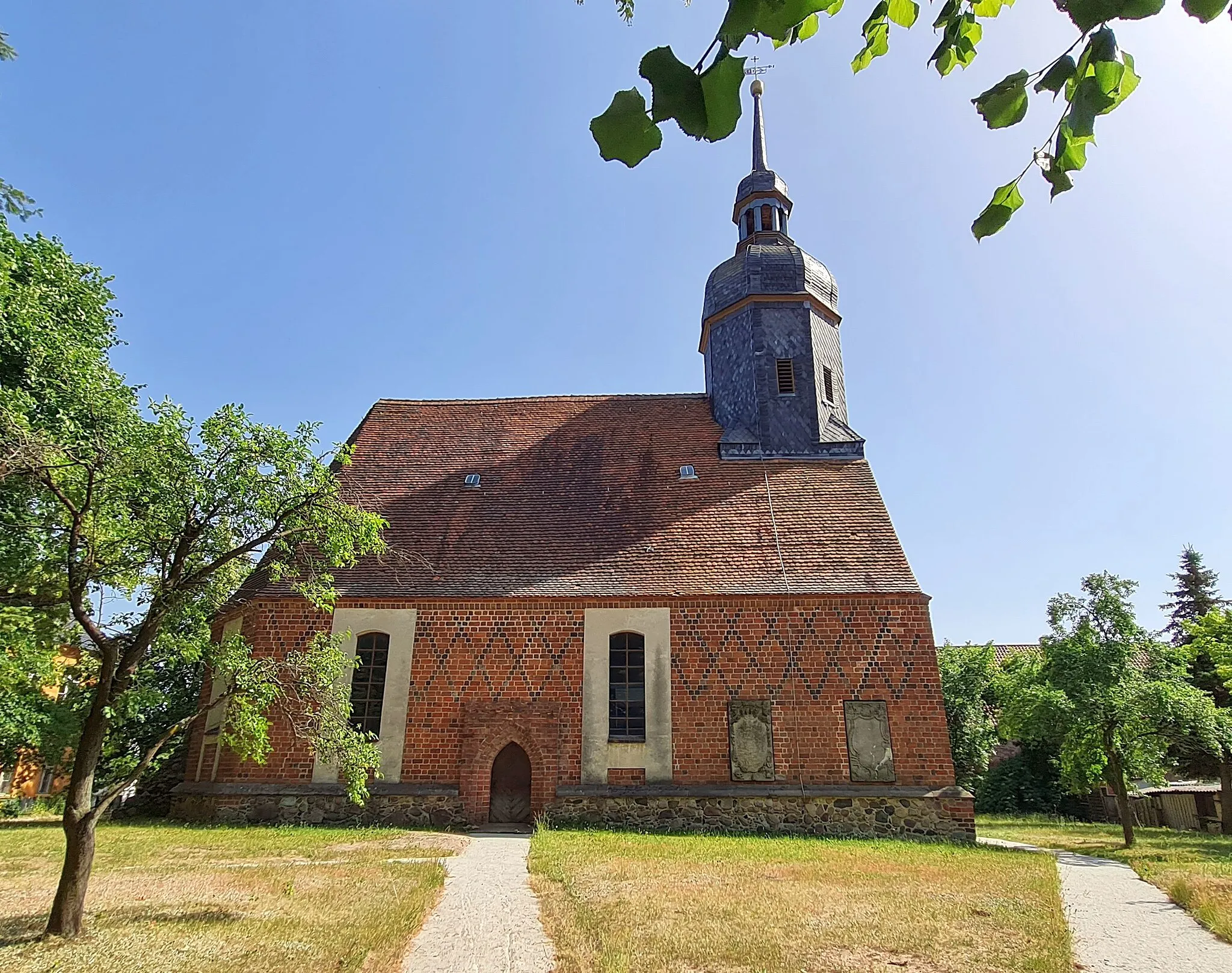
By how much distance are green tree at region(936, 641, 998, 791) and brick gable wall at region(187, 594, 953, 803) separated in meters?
11.4

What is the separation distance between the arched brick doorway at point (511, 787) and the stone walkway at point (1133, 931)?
9304 millimetres

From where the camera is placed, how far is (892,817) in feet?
46.7

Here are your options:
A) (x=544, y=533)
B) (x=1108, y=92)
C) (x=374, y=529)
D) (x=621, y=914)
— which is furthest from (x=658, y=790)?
(x=1108, y=92)

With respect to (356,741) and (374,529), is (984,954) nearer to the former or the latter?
(356,741)

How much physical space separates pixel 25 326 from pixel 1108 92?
606 inches

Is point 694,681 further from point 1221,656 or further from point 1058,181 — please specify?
point 1058,181

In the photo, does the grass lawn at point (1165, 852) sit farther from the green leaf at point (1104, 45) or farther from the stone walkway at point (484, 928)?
the green leaf at point (1104, 45)

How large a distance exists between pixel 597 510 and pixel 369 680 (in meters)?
6.11

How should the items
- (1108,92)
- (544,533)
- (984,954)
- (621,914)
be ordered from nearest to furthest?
(1108,92) → (984,954) → (621,914) → (544,533)

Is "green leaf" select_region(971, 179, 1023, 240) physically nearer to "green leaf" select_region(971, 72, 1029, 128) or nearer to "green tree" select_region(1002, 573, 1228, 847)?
"green leaf" select_region(971, 72, 1029, 128)

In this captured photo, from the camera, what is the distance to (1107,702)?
15.1 meters

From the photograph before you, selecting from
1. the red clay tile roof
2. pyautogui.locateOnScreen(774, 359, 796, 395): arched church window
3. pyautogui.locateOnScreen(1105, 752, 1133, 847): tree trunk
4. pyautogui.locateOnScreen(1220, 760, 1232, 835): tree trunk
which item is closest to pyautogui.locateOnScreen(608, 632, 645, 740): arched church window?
the red clay tile roof

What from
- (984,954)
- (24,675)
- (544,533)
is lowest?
(984,954)

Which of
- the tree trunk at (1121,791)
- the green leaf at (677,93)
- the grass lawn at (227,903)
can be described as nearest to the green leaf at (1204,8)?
the green leaf at (677,93)
